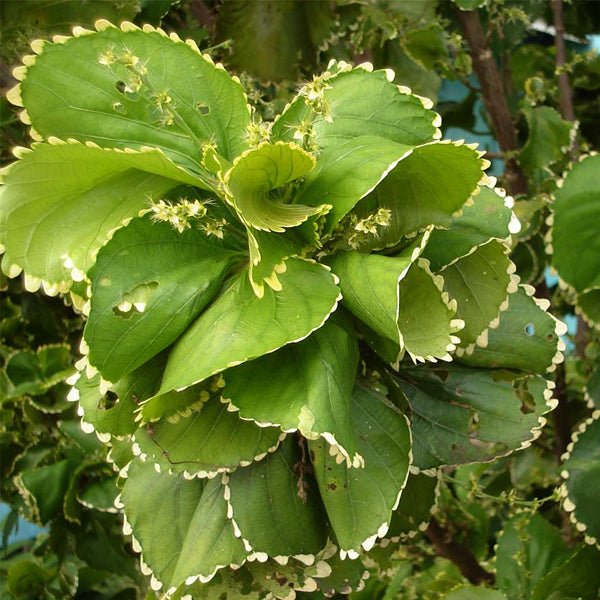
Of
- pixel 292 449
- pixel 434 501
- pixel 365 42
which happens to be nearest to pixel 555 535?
pixel 434 501

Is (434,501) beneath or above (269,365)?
beneath

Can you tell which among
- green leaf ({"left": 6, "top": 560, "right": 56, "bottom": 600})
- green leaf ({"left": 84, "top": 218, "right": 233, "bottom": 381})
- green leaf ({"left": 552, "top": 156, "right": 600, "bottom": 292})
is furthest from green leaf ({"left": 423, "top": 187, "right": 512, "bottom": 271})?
green leaf ({"left": 6, "top": 560, "right": 56, "bottom": 600})

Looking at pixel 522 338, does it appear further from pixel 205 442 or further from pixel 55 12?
pixel 55 12

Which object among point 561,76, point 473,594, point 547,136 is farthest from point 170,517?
point 561,76

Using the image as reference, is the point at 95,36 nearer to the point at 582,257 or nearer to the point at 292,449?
the point at 292,449

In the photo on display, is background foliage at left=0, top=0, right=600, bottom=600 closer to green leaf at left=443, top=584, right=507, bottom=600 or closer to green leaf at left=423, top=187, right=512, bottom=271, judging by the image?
green leaf at left=443, top=584, right=507, bottom=600
